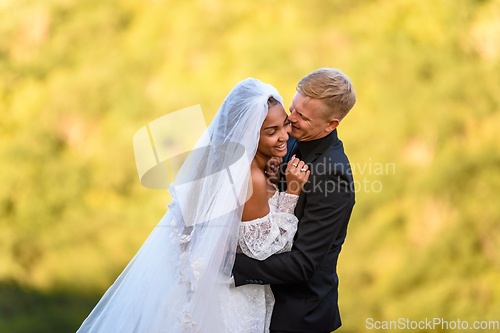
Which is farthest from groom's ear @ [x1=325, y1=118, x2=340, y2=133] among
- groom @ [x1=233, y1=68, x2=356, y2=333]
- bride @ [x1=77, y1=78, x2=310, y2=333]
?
bride @ [x1=77, y1=78, x2=310, y2=333]

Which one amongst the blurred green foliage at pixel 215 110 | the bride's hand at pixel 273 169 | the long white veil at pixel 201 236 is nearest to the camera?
the long white veil at pixel 201 236

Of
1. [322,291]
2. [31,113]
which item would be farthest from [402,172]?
[31,113]

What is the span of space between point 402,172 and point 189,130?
2.26 meters

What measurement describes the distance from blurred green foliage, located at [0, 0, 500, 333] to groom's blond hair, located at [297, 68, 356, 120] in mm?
2356

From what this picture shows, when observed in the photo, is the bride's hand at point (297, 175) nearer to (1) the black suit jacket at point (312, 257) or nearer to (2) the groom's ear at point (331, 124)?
(1) the black suit jacket at point (312, 257)

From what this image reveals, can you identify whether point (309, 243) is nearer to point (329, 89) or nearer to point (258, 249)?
point (258, 249)

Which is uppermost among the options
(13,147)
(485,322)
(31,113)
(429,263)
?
(31,113)

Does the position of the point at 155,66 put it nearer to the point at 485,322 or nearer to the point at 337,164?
the point at 337,164

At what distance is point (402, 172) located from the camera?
409 centimetres

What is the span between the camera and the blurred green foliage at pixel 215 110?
407cm

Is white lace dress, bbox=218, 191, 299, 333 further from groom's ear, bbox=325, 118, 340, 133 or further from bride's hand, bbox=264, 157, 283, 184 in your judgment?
groom's ear, bbox=325, 118, 340, 133

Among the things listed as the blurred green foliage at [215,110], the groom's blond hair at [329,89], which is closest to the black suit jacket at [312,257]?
the groom's blond hair at [329,89]

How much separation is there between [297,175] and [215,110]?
8.92ft

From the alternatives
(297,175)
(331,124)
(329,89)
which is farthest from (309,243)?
(329,89)
